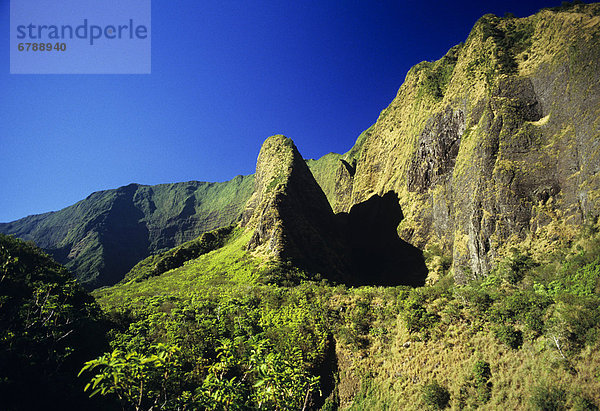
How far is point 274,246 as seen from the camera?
166ft

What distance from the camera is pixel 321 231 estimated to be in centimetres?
6400

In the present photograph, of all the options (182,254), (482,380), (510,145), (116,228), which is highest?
(116,228)

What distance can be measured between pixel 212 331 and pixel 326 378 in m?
10.2

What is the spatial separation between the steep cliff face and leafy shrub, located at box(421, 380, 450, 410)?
30.4 meters

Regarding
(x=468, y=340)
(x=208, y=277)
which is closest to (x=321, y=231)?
(x=208, y=277)

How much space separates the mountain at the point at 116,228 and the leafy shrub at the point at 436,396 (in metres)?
142

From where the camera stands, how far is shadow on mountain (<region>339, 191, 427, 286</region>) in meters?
59.4

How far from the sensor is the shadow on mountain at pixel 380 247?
59.4 meters

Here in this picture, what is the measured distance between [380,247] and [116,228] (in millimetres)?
189126

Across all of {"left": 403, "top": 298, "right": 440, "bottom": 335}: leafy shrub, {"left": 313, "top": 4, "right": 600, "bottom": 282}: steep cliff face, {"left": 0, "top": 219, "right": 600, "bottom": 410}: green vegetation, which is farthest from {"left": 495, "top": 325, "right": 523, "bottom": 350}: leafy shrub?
{"left": 313, "top": 4, "right": 600, "bottom": 282}: steep cliff face

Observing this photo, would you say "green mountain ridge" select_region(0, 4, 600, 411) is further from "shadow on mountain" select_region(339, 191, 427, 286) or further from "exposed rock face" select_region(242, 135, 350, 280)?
"shadow on mountain" select_region(339, 191, 427, 286)

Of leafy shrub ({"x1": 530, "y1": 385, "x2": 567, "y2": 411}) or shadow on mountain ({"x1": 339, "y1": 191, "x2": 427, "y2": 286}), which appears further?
shadow on mountain ({"x1": 339, "y1": 191, "x2": 427, "y2": 286})

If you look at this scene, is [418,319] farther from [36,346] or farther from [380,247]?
[380,247]

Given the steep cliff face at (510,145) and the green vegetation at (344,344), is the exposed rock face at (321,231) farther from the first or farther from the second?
the green vegetation at (344,344)
